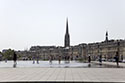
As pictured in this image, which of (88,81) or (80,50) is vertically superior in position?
(80,50)

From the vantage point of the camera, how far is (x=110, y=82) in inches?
609

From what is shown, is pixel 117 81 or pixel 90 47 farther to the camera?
pixel 90 47

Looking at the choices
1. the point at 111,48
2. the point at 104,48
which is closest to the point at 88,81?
the point at 111,48

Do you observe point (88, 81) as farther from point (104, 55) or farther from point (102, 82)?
point (104, 55)

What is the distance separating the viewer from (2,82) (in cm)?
1560

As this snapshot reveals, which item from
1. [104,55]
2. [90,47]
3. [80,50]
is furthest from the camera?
[80,50]

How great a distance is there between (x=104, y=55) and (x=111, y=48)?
34.3 ft

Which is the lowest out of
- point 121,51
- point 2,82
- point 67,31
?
point 2,82

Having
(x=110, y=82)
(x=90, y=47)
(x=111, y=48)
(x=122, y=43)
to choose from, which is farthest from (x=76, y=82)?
(x=90, y=47)

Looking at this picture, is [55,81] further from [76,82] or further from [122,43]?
[122,43]

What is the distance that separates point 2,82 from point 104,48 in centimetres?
13943

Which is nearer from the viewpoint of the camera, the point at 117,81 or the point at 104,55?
the point at 117,81

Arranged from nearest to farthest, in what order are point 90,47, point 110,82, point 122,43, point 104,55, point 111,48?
point 110,82, point 122,43, point 111,48, point 104,55, point 90,47

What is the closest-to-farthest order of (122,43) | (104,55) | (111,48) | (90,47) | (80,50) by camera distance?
(122,43) → (111,48) → (104,55) → (90,47) → (80,50)
